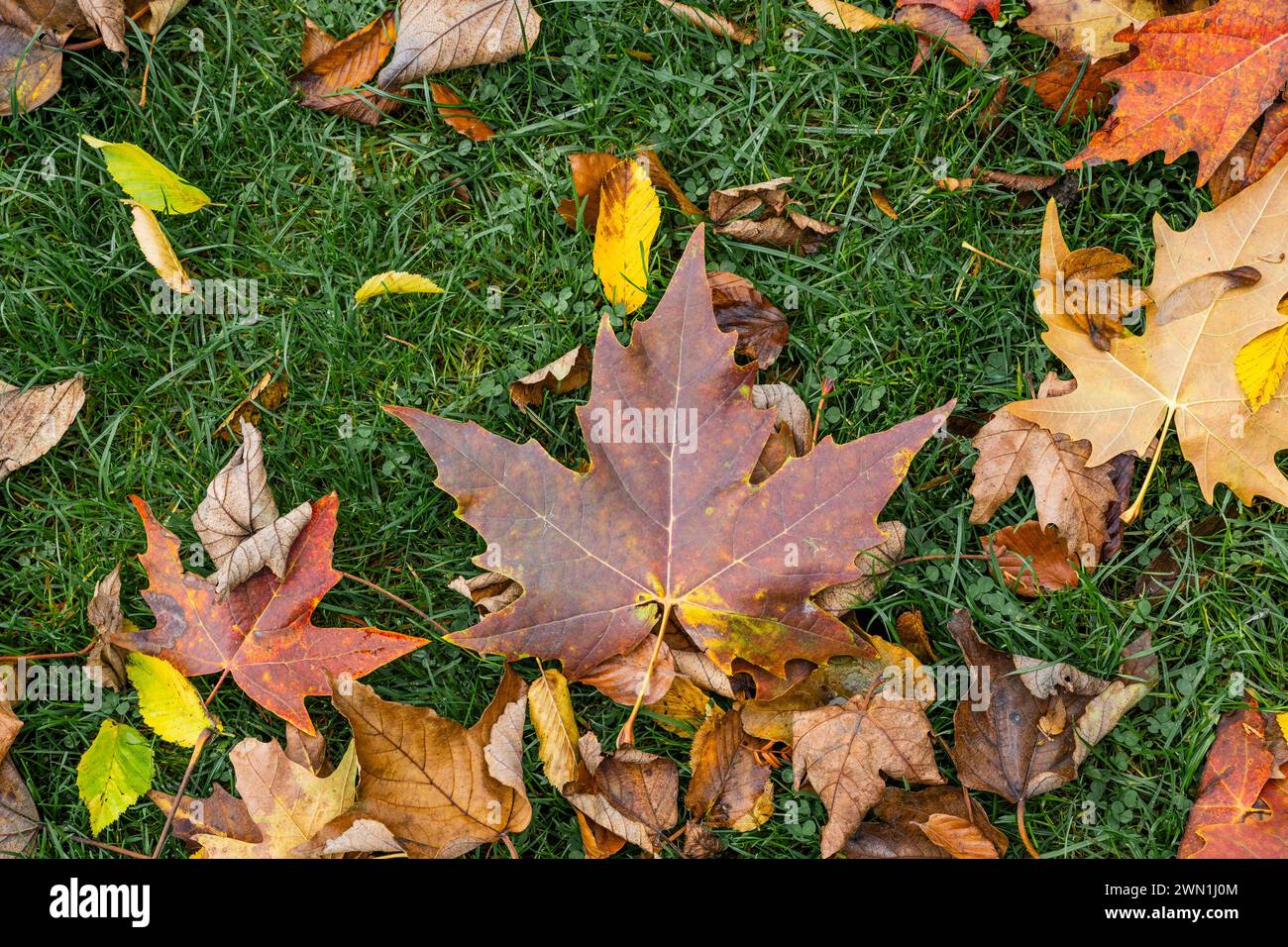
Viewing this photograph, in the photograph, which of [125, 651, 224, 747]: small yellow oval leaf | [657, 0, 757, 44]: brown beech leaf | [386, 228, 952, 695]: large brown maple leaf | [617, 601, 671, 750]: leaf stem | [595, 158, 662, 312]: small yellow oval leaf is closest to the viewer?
[386, 228, 952, 695]: large brown maple leaf

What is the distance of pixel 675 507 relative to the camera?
2260 mm

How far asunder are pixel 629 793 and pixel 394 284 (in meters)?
1.50

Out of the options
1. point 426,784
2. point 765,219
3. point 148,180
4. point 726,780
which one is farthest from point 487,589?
point 148,180

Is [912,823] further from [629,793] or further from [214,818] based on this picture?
[214,818]

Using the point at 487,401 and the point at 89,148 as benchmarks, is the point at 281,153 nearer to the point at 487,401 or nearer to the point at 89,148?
the point at 89,148

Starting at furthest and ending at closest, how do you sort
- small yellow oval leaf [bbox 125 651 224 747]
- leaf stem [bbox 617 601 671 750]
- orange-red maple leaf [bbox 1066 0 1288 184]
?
small yellow oval leaf [bbox 125 651 224 747] → orange-red maple leaf [bbox 1066 0 1288 184] → leaf stem [bbox 617 601 671 750]

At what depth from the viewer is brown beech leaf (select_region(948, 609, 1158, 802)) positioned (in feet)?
8.00

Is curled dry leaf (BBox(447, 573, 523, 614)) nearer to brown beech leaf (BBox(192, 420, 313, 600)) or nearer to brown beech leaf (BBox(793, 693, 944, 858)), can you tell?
brown beech leaf (BBox(192, 420, 313, 600))

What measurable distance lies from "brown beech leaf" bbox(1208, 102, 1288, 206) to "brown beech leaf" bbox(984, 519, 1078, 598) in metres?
1.02

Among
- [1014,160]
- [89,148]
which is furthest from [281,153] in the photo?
[1014,160]

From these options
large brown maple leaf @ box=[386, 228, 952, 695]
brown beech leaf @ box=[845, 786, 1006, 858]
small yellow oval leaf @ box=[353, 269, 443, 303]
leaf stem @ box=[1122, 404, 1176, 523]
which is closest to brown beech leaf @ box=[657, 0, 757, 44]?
large brown maple leaf @ box=[386, 228, 952, 695]

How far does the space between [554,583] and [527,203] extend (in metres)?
1.12

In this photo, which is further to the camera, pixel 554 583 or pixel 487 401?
pixel 487 401

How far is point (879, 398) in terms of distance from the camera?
8.71 feet
